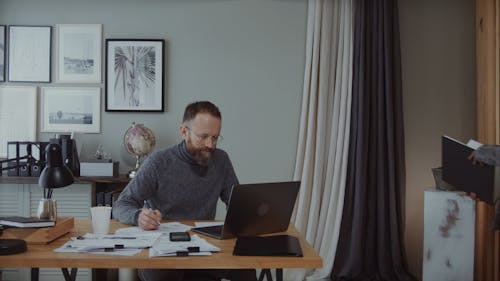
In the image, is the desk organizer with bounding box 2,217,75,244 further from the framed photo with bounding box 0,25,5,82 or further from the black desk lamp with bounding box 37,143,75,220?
the framed photo with bounding box 0,25,5,82

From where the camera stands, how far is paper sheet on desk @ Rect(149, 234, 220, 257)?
177 cm

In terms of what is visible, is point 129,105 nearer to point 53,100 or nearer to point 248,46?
point 53,100

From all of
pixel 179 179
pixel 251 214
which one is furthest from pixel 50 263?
pixel 179 179

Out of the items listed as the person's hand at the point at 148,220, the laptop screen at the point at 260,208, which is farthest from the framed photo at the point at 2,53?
the laptop screen at the point at 260,208

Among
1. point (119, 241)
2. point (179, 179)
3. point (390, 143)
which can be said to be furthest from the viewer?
point (390, 143)

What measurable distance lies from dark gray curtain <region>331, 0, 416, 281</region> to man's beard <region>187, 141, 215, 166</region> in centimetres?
180

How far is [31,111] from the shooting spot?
420cm

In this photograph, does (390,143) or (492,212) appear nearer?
(492,212)

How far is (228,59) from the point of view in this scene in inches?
167

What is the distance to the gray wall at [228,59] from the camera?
423cm

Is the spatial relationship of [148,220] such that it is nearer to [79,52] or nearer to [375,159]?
[375,159]

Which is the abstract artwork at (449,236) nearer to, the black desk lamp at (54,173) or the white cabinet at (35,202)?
the white cabinet at (35,202)

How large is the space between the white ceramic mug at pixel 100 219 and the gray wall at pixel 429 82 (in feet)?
9.38

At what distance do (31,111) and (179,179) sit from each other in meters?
2.22
